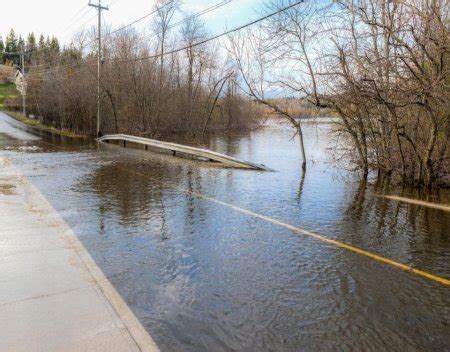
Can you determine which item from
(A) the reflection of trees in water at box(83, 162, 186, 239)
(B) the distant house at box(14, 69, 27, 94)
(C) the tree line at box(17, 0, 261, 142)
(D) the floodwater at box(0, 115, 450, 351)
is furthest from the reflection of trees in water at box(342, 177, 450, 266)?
(B) the distant house at box(14, 69, 27, 94)

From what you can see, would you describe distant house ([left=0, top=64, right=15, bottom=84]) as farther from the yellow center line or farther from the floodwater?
the yellow center line

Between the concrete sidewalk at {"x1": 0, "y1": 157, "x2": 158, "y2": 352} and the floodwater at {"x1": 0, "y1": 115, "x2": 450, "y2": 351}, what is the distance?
0.21m

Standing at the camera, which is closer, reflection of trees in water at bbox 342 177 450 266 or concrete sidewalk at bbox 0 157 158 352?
concrete sidewalk at bbox 0 157 158 352

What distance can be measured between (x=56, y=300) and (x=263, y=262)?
2.67 m

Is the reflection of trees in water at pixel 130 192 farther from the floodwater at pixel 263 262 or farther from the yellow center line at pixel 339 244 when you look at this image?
the yellow center line at pixel 339 244

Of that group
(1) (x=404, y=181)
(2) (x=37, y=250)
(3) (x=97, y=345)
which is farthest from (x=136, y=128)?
(3) (x=97, y=345)

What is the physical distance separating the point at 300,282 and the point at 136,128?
1400 inches

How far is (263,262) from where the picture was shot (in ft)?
18.8

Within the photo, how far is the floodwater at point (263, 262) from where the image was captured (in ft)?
12.8

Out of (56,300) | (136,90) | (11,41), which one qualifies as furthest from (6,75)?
(56,300)

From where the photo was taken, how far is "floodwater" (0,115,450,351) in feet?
12.8

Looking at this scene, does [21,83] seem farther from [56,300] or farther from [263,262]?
[56,300]

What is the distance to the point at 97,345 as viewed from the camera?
3.49 m

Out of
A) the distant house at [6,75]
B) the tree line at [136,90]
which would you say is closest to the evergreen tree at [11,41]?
the distant house at [6,75]
